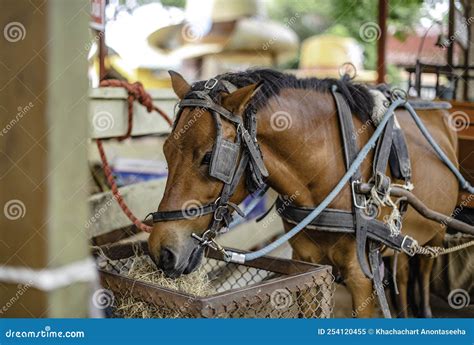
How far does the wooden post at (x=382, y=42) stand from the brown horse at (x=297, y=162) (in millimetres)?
2119

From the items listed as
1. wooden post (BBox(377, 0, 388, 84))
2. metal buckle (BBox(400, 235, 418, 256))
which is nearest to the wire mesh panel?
metal buckle (BBox(400, 235, 418, 256))

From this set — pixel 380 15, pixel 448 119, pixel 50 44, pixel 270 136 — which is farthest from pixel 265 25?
pixel 50 44

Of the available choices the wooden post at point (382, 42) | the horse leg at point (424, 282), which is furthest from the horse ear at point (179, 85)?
the wooden post at point (382, 42)

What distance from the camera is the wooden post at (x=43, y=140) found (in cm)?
109

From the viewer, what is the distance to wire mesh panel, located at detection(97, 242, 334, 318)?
2.03 meters

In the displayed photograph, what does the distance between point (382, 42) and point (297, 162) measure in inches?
133

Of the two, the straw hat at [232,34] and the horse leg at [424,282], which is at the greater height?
the straw hat at [232,34]

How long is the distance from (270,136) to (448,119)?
1465 mm

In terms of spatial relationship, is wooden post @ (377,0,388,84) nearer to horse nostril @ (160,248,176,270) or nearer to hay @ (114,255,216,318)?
hay @ (114,255,216,318)

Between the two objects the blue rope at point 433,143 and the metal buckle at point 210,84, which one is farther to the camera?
the blue rope at point 433,143

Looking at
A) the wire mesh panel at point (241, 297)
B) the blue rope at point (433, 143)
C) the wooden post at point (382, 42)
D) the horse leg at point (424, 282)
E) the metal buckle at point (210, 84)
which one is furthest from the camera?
the wooden post at point (382, 42)

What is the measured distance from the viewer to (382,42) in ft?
18.2

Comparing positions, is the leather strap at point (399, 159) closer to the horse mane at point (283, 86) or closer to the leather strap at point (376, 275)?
the horse mane at point (283, 86)

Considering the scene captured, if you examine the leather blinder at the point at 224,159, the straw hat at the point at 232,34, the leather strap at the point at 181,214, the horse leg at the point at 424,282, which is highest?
the straw hat at the point at 232,34
